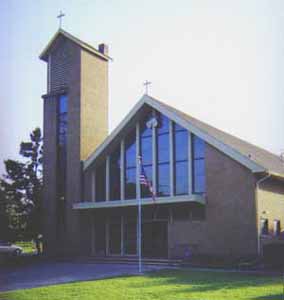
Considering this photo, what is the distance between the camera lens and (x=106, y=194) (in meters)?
25.4

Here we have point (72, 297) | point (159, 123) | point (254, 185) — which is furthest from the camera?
point (159, 123)

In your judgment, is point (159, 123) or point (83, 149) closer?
point (159, 123)

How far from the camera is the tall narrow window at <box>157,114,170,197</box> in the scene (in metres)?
23.7

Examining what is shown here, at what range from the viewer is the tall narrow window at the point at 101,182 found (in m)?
25.6

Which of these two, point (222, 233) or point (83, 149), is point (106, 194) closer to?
point (83, 149)

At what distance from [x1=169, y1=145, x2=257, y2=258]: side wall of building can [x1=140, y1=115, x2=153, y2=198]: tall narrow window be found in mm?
2966

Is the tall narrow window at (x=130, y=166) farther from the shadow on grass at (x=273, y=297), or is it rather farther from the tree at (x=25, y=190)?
the shadow on grass at (x=273, y=297)

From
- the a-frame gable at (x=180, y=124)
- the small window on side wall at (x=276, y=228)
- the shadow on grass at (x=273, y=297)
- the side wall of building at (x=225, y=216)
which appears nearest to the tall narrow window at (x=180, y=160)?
the a-frame gable at (x=180, y=124)

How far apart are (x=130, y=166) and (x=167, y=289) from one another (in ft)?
41.5

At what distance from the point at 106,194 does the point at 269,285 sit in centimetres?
1302

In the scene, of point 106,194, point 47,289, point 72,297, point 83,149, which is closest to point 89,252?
point 106,194

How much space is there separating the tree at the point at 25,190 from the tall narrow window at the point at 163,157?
785cm

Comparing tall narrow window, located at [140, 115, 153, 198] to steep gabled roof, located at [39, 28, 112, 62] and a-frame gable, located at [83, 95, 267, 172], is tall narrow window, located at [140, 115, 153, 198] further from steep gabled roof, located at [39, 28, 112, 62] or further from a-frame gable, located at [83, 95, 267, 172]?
steep gabled roof, located at [39, 28, 112, 62]

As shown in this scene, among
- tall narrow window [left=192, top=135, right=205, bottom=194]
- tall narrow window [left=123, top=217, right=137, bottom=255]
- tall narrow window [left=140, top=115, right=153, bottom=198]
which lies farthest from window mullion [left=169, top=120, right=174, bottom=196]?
tall narrow window [left=123, top=217, right=137, bottom=255]
